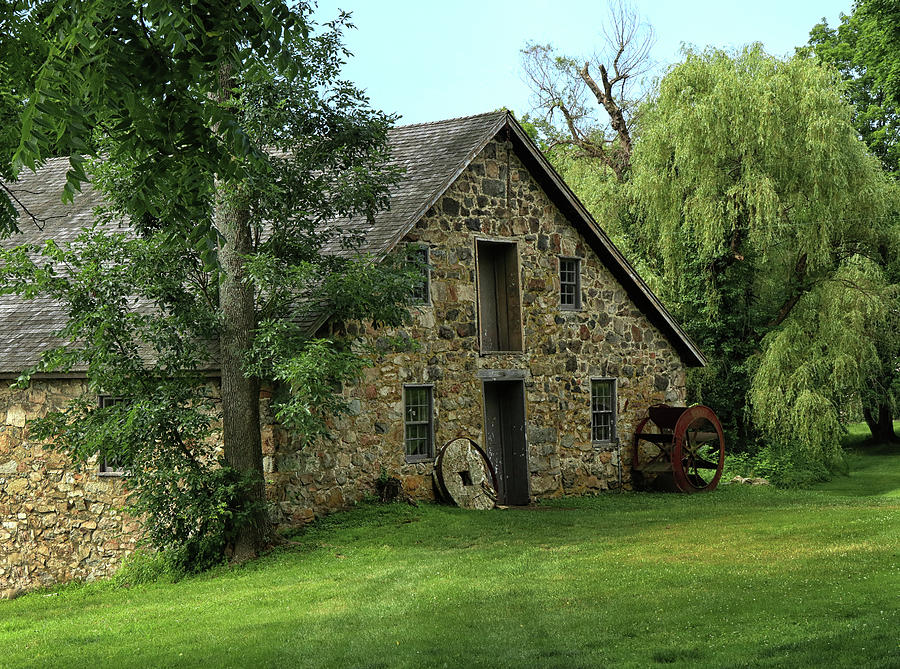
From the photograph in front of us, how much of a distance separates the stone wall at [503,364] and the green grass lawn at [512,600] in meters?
0.89

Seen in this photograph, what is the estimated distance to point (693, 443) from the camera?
19.9m

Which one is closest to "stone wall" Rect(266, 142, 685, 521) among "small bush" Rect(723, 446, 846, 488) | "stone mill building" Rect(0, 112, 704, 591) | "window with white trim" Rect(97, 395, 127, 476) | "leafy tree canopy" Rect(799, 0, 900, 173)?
"stone mill building" Rect(0, 112, 704, 591)

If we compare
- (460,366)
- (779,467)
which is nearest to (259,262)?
(460,366)

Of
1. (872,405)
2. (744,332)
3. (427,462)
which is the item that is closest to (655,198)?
(744,332)

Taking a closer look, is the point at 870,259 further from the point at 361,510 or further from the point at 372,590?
the point at 372,590

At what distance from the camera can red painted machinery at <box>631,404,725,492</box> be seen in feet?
62.2

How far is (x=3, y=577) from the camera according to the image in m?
14.9

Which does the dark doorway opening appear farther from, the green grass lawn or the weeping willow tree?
the weeping willow tree

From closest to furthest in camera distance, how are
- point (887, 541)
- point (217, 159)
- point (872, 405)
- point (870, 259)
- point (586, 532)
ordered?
point (217, 159) < point (887, 541) < point (586, 532) < point (870, 259) < point (872, 405)

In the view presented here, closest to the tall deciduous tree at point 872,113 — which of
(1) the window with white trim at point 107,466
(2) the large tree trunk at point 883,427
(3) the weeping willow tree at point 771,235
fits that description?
(2) the large tree trunk at point 883,427

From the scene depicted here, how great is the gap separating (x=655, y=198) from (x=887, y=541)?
14.0m

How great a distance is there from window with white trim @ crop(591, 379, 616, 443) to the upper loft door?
2353 mm

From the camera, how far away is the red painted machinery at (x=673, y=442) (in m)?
19.0

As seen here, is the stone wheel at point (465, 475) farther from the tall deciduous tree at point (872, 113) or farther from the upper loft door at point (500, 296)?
the tall deciduous tree at point (872, 113)
